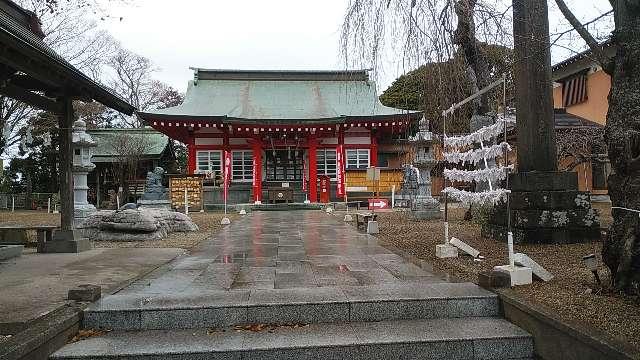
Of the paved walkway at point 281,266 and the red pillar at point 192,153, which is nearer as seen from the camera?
the paved walkway at point 281,266

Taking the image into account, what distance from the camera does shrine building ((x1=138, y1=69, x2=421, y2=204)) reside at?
2209cm

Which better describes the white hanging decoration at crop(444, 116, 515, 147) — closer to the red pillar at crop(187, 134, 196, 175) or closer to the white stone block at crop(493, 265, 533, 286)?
the white stone block at crop(493, 265, 533, 286)

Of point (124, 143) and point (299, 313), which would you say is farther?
point (124, 143)

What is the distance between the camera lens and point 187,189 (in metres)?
20.1

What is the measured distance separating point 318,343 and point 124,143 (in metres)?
28.4

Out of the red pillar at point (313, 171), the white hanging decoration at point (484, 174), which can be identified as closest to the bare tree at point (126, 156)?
the red pillar at point (313, 171)

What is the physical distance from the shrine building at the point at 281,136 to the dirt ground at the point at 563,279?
13459mm

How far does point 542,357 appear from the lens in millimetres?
3637

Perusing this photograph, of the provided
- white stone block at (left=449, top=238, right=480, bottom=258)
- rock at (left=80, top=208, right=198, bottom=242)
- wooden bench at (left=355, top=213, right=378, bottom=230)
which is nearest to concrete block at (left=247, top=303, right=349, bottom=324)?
white stone block at (left=449, top=238, right=480, bottom=258)

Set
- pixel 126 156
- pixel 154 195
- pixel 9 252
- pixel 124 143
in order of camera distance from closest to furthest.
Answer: pixel 9 252 → pixel 154 195 → pixel 126 156 → pixel 124 143

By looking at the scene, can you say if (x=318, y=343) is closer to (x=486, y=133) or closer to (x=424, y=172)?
(x=486, y=133)

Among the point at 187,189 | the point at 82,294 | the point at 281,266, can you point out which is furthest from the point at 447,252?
the point at 187,189

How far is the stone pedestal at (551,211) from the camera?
23.5ft

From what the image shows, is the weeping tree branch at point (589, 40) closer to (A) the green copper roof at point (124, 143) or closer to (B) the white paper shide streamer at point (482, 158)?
(B) the white paper shide streamer at point (482, 158)
